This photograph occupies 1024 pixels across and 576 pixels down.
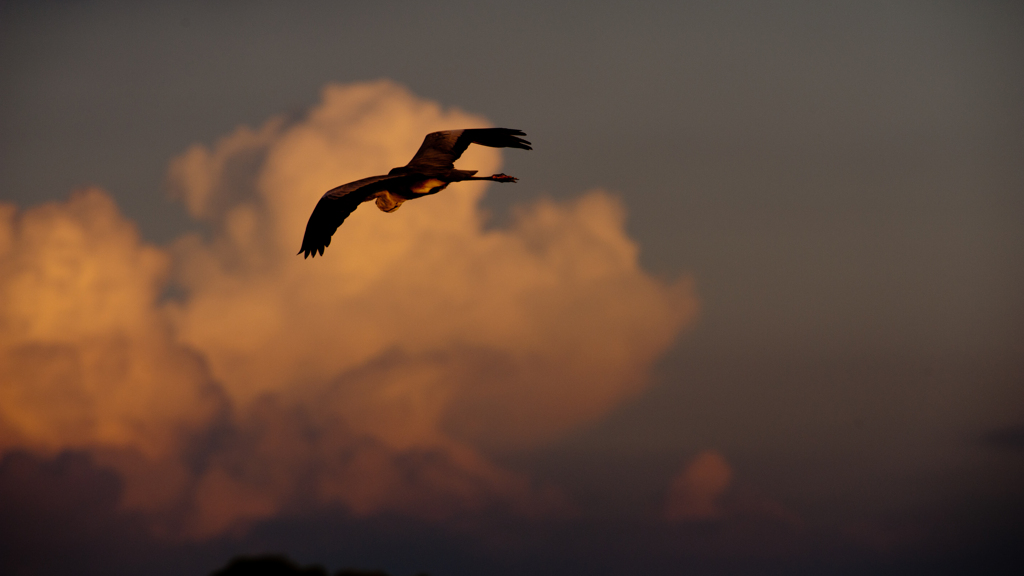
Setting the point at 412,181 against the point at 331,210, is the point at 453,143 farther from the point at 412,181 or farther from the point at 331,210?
the point at 331,210

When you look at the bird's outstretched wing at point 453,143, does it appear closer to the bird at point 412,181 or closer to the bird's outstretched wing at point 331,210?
the bird at point 412,181

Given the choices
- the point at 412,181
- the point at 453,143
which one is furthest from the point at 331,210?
the point at 453,143

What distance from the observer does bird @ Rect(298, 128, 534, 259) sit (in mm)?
29562

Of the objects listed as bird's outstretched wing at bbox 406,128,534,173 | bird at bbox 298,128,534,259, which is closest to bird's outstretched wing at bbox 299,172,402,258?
bird at bbox 298,128,534,259

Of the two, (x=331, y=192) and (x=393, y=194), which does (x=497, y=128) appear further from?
(x=331, y=192)

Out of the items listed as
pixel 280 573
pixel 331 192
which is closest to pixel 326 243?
pixel 331 192

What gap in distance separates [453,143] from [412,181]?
3.80m

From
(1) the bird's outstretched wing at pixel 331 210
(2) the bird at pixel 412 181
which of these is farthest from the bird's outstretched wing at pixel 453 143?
(1) the bird's outstretched wing at pixel 331 210

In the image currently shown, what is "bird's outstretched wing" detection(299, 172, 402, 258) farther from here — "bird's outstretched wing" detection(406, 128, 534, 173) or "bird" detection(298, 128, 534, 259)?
"bird's outstretched wing" detection(406, 128, 534, 173)

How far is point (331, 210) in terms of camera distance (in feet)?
97.1

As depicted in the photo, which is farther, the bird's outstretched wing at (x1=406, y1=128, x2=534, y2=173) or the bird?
the bird's outstretched wing at (x1=406, y1=128, x2=534, y2=173)

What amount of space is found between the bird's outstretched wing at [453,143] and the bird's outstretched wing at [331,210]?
2.61m

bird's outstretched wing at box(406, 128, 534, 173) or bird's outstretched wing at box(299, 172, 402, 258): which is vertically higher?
bird's outstretched wing at box(406, 128, 534, 173)

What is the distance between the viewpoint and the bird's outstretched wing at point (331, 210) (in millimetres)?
29047
